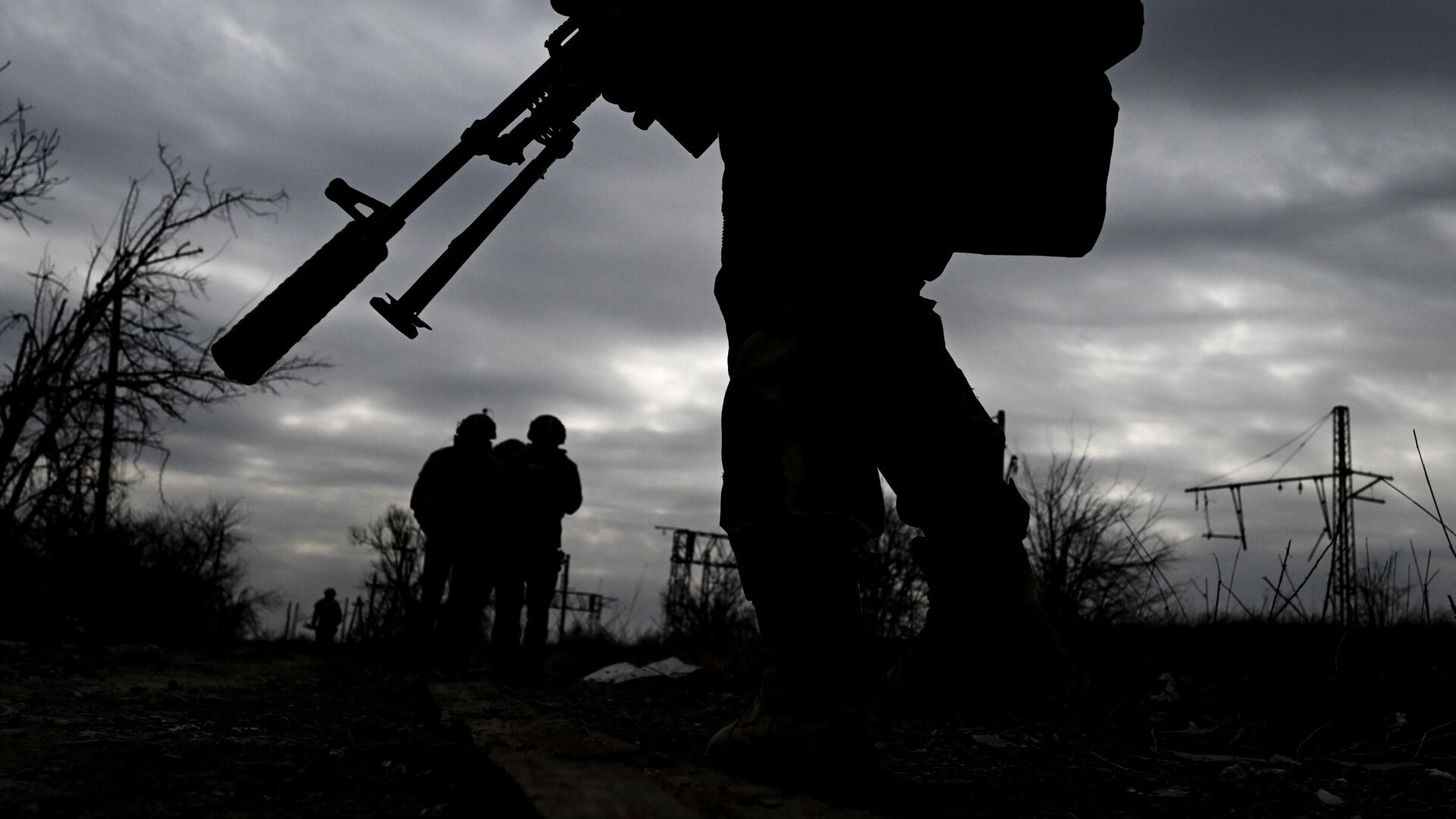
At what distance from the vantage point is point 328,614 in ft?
81.4

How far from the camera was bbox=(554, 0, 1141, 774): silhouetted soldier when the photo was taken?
5.03 ft

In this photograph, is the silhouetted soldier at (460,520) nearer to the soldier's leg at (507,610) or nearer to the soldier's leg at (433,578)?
the soldier's leg at (433,578)

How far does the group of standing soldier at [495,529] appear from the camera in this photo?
7547mm

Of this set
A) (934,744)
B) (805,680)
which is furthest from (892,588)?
(805,680)

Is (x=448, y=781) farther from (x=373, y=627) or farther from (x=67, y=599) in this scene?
(x=373, y=627)

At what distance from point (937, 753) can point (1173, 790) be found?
1.76 feet

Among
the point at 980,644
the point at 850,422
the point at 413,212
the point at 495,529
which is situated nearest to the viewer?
the point at 850,422

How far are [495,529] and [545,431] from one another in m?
0.86

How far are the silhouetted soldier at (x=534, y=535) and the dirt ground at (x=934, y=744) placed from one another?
2.90 metres

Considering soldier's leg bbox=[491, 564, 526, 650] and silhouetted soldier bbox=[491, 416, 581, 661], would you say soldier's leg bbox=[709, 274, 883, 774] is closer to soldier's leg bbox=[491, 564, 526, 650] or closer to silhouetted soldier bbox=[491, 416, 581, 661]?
silhouetted soldier bbox=[491, 416, 581, 661]

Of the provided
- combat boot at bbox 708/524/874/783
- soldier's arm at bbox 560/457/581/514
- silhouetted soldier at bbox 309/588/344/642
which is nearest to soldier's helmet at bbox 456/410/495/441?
soldier's arm at bbox 560/457/581/514

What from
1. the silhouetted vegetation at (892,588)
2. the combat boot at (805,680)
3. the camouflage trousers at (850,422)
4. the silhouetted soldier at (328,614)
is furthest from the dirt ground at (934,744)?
the silhouetted soldier at (328,614)

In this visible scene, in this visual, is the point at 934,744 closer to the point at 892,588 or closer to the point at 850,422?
the point at 850,422

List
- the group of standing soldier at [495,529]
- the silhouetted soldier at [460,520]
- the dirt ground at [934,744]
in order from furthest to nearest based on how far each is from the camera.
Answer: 1. the silhouetted soldier at [460,520]
2. the group of standing soldier at [495,529]
3. the dirt ground at [934,744]
